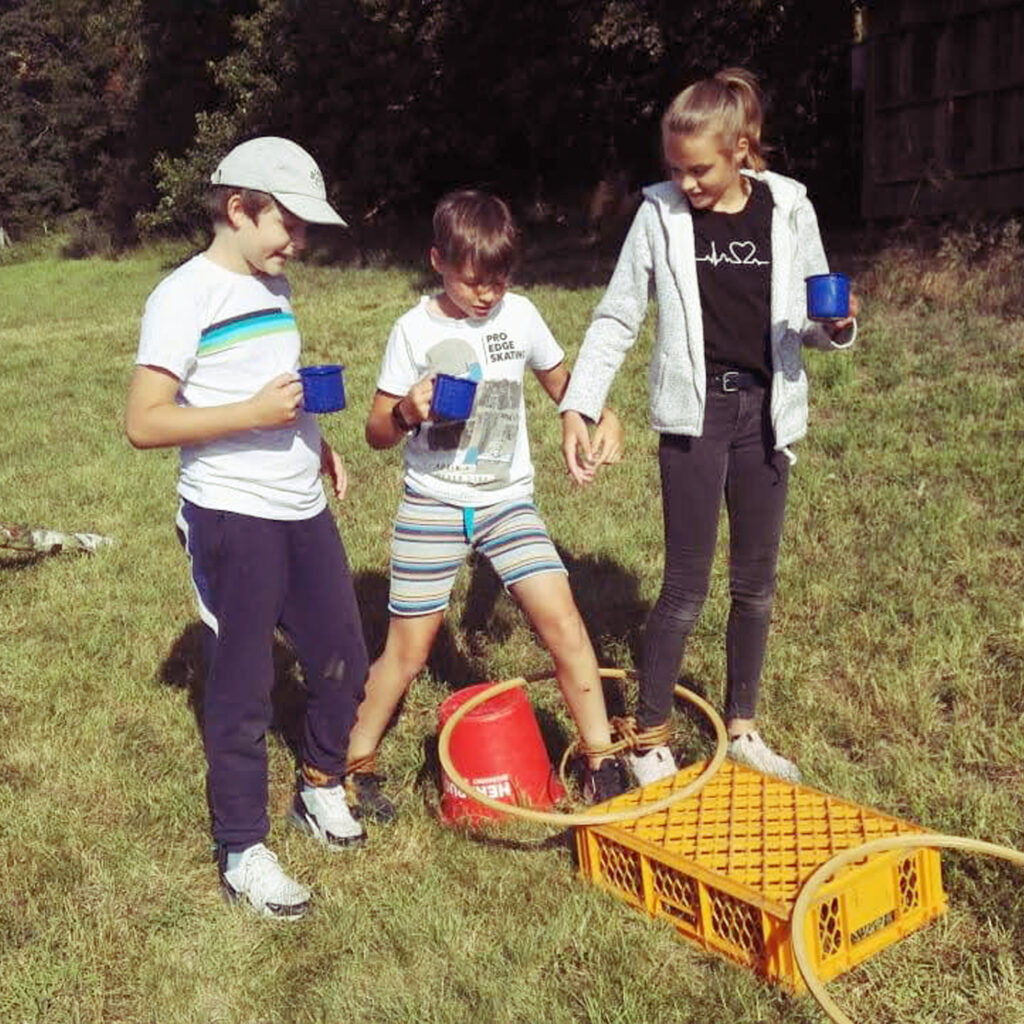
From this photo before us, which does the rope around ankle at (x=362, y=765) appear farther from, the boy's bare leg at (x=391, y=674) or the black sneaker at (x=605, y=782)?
the black sneaker at (x=605, y=782)

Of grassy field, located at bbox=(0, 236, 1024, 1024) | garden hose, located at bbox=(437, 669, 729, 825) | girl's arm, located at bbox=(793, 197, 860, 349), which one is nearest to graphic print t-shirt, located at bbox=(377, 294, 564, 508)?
garden hose, located at bbox=(437, 669, 729, 825)

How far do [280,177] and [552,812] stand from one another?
6.33 ft

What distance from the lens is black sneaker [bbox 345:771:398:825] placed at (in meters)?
3.98

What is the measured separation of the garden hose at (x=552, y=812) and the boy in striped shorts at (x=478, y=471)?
0.21m

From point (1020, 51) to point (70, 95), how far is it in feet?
104

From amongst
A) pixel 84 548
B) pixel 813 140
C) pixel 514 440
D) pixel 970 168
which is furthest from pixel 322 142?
pixel 514 440

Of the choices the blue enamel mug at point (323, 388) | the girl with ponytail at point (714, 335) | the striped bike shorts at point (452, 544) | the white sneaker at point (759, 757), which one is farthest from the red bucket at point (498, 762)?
the blue enamel mug at point (323, 388)

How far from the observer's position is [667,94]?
17.0 m

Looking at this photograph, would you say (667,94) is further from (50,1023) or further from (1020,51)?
(50,1023)

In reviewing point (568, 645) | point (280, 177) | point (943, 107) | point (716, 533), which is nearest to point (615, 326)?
point (716, 533)

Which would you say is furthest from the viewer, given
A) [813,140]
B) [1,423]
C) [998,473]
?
[813,140]

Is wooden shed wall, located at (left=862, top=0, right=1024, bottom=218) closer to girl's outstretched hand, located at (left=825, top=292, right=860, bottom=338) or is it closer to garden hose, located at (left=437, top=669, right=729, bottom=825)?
girl's outstretched hand, located at (left=825, top=292, right=860, bottom=338)

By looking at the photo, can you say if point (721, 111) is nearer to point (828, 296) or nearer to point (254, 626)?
point (828, 296)

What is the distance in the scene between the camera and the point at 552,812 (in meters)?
3.73
